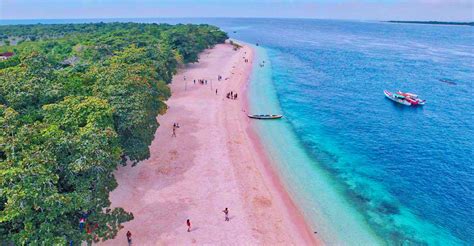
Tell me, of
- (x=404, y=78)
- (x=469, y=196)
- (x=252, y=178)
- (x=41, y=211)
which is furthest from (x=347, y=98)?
(x=41, y=211)

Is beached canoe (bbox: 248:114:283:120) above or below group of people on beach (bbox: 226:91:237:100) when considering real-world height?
below

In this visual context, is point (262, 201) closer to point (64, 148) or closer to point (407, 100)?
point (64, 148)

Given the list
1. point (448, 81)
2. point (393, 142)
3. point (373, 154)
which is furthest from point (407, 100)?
point (448, 81)

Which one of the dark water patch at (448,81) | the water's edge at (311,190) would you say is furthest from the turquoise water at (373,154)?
the dark water patch at (448,81)

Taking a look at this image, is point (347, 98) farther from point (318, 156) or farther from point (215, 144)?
point (215, 144)

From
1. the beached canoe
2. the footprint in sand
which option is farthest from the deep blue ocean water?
the footprint in sand

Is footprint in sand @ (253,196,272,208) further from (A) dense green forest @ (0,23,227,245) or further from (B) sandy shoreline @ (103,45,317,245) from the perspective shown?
(A) dense green forest @ (0,23,227,245)

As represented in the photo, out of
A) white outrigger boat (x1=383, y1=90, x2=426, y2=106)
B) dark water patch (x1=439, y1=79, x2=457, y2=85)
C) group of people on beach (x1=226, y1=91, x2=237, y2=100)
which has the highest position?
dark water patch (x1=439, y1=79, x2=457, y2=85)

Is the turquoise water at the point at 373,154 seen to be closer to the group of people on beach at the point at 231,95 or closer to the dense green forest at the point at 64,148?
the group of people on beach at the point at 231,95
